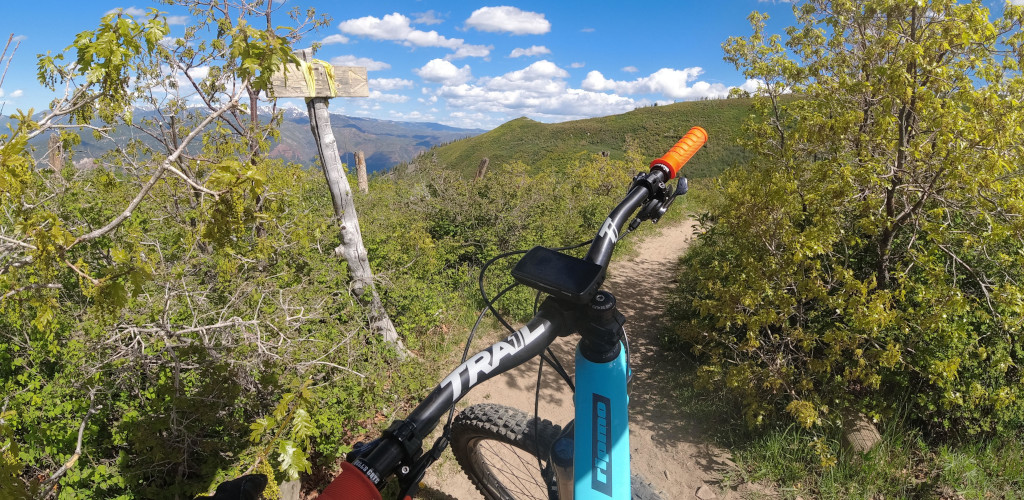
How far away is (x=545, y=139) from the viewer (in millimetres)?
61000

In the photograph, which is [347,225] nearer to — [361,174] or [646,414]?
[646,414]

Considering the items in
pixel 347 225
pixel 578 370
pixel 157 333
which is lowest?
pixel 157 333

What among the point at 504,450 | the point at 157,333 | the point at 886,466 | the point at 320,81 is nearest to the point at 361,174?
the point at 320,81

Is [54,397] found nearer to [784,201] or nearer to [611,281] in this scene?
[784,201]

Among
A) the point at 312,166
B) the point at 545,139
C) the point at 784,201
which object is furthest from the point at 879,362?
the point at 545,139

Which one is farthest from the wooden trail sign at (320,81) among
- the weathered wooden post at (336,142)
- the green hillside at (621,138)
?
the green hillside at (621,138)

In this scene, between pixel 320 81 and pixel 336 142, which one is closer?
pixel 320 81

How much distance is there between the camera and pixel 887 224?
143 inches

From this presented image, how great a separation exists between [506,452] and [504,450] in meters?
0.02

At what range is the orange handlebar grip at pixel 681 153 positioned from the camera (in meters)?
Answer: 1.67

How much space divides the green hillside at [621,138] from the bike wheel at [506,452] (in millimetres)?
42275

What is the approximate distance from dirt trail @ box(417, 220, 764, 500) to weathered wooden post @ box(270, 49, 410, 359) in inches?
53.9

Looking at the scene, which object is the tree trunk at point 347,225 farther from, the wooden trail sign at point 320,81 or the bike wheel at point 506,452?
the bike wheel at point 506,452

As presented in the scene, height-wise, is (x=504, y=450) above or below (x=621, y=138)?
below
